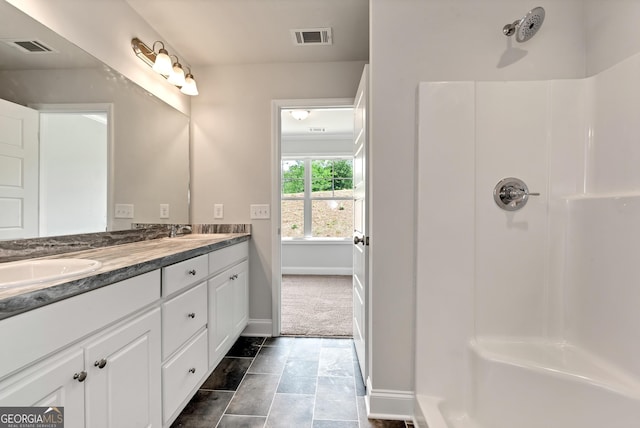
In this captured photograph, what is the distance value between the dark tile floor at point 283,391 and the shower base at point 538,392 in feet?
1.07

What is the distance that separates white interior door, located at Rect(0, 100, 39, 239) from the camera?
3.66ft

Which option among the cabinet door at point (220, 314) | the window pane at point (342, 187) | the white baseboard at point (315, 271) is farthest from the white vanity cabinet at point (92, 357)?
the window pane at point (342, 187)

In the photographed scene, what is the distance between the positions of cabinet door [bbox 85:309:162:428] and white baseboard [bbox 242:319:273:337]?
120 centimetres

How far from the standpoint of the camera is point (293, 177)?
16.6 feet

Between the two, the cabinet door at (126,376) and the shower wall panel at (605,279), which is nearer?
the cabinet door at (126,376)

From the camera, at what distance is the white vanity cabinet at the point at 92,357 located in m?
0.70

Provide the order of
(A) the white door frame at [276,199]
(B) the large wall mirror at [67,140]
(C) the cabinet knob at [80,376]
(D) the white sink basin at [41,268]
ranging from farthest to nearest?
1. (A) the white door frame at [276,199]
2. (B) the large wall mirror at [67,140]
3. (D) the white sink basin at [41,268]
4. (C) the cabinet knob at [80,376]

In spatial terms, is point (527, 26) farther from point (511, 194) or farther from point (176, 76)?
point (176, 76)

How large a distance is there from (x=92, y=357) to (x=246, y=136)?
1.89 meters

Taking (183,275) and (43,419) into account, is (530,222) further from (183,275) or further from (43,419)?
(43,419)

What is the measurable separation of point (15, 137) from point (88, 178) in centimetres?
35

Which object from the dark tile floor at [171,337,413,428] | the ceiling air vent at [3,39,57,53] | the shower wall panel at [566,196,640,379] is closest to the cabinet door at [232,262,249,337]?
the dark tile floor at [171,337,413,428]

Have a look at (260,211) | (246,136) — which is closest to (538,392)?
(260,211)

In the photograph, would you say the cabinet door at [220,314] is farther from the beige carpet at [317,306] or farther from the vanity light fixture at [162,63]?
the vanity light fixture at [162,63]
